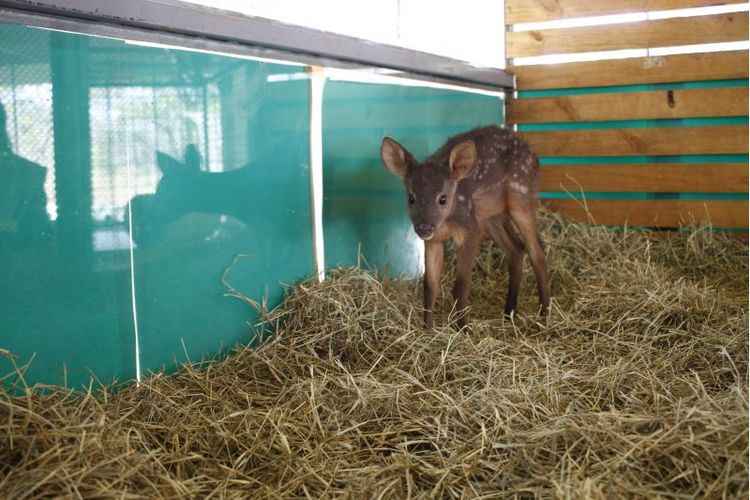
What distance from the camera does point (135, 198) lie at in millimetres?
3939

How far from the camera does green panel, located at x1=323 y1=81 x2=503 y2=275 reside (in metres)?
5.38

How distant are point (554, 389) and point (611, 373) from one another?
1.23 feet

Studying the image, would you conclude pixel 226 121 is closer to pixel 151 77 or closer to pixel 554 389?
pixel 151 77

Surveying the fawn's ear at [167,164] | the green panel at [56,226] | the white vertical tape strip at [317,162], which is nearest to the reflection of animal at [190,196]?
the fawn's ear at [167,164]

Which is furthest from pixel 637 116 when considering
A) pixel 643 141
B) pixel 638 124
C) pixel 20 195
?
pixel 20 195

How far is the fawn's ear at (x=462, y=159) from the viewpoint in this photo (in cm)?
502

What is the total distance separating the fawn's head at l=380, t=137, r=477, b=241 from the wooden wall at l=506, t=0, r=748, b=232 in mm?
2656

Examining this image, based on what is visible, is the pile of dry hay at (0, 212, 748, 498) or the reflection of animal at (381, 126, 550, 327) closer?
the pile of dry hay at (0, 212, 748, 498)

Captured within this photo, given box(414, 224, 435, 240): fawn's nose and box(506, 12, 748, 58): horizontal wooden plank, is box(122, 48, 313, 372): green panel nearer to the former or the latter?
box(414, 224, 435, 240): fawn's nose

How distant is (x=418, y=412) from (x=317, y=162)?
2.13 meters

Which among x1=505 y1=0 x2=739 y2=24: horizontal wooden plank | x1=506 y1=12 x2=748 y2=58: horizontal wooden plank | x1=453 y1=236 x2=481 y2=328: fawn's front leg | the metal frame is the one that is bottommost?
x1=453 y1=236 x2=481 y2=328: fawn's front leg

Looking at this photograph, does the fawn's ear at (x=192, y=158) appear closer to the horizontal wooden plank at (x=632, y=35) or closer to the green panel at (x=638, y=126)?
the green panel at (x=638, y=126)

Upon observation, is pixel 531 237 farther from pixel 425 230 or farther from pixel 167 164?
pixel 167 164

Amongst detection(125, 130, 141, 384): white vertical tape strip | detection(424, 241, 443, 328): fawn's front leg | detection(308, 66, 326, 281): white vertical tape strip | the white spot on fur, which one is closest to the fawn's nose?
detection(424, 241, 443, 328): fawn's front leg
